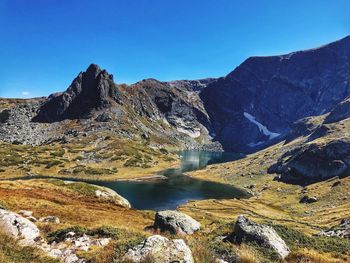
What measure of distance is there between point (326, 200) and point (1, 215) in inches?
5045

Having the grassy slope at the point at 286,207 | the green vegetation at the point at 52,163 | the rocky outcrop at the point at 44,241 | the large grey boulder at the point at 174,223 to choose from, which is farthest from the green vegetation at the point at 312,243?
the green vegetation at the point at 52,163

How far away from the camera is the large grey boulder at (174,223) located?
35.4 metres

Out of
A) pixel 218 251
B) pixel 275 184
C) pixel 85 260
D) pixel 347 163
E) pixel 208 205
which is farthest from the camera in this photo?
pixel 275 184

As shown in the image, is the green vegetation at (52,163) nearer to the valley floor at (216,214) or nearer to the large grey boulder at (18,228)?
the valley floor at (216,214)

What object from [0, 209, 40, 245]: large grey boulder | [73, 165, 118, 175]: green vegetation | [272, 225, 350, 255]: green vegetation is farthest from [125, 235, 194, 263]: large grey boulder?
[73, 165, 118, 175]: green vegetation

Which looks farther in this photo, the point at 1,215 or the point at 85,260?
the point at 1,215

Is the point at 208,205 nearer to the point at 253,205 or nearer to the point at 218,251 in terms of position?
the point at 253,205

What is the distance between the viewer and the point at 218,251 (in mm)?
19016

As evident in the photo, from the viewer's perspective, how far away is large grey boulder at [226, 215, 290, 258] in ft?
68.5

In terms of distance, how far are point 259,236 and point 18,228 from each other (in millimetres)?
15108

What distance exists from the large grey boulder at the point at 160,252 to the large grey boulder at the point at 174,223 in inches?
757

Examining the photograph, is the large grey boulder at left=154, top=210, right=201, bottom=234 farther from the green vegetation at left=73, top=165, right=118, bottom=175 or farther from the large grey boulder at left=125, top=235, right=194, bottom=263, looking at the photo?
the green vegetation at left=73, top=165, right=118, bottom=175

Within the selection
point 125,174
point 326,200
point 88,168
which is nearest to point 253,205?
point 326,200

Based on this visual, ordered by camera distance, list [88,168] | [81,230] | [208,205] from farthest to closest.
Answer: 1. [88,168]
2. [208,205]
3. [81,230]
